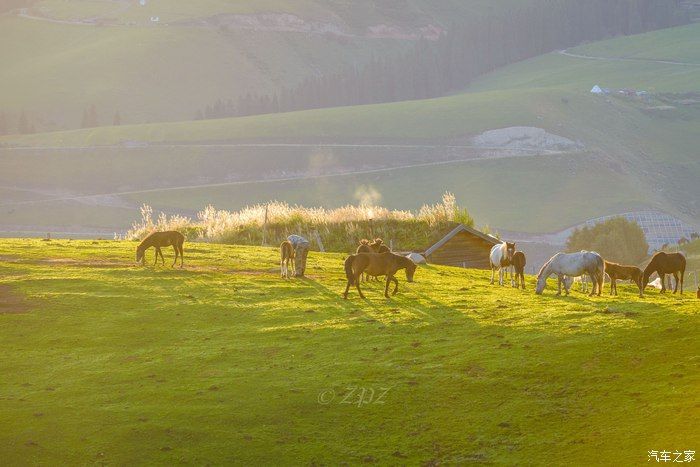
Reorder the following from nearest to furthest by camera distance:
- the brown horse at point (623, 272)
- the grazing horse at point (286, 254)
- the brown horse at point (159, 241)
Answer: the brown horse at point (623, 272) → the grazing horse at point (286, 254) → the brown horse at point (159, 241)

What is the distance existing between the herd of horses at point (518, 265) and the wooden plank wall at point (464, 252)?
16.7m

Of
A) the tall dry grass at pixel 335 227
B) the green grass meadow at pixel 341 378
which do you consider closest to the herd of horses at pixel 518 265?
the green grass meadow at pixel 341 378

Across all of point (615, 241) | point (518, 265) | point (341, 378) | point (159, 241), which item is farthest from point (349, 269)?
point (615, 241)

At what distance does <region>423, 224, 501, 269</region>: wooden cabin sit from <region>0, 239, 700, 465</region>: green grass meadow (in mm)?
23277

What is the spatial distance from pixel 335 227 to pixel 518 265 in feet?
79.5

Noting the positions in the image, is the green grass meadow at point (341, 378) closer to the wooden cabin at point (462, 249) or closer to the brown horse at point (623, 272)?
the brown horse at point (623, 272)

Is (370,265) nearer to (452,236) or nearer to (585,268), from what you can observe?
(585,268)

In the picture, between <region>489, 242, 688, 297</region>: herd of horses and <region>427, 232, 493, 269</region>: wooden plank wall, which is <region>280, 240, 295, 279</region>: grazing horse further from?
<region>427, 232, 493, 269</region>: wooden plank wall

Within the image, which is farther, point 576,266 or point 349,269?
point 576,266

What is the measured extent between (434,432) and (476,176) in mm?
176814

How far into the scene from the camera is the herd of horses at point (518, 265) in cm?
3259

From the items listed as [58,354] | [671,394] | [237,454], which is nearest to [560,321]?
[671,394]

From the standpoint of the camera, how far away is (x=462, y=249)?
58062 millimetres

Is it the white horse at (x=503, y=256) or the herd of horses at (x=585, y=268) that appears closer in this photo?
the herd of horses at (x=585, y=268)
